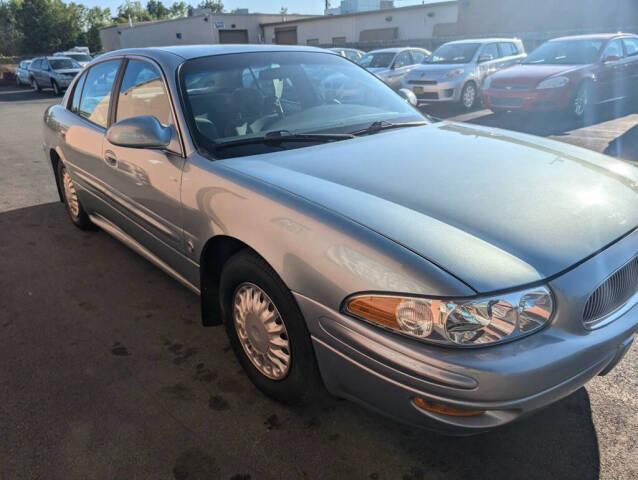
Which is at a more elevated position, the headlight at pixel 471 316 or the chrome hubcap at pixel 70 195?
the headlight at pixel 471 316

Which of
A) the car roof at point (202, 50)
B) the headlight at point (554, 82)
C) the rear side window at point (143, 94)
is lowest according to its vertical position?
the headlight at point (554, 82)

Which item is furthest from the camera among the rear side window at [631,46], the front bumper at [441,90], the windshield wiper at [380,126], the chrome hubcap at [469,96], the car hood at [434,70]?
the chrome hubcap at [469,96]

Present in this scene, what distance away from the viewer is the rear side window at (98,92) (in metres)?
3.45

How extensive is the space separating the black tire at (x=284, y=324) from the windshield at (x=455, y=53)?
10.7 m

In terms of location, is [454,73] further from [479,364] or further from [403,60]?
[479,364]

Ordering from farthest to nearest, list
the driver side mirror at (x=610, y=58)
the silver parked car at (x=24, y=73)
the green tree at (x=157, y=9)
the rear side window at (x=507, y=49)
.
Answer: the green tree at (x=157, y=9) < the silver parked car at (x=24, y=73) < the rear side window at (x=507, y=49) < the driver side mirror at (x=610, y=58)

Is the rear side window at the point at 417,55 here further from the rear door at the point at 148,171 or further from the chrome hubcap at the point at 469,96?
the rear door at the point at 148,171

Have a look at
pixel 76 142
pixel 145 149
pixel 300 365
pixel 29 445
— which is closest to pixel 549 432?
pixel 300 365

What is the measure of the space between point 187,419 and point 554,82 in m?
8.92

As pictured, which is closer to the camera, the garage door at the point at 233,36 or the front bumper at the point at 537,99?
the front bumper at the point at 537,99

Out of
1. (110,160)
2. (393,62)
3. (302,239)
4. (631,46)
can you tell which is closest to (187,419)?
(302,239)

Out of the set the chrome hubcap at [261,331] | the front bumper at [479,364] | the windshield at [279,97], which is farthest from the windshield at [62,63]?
the front bumper at [479,364]

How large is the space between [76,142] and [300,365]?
2.86m

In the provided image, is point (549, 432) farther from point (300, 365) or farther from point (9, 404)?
point (9, 404)
